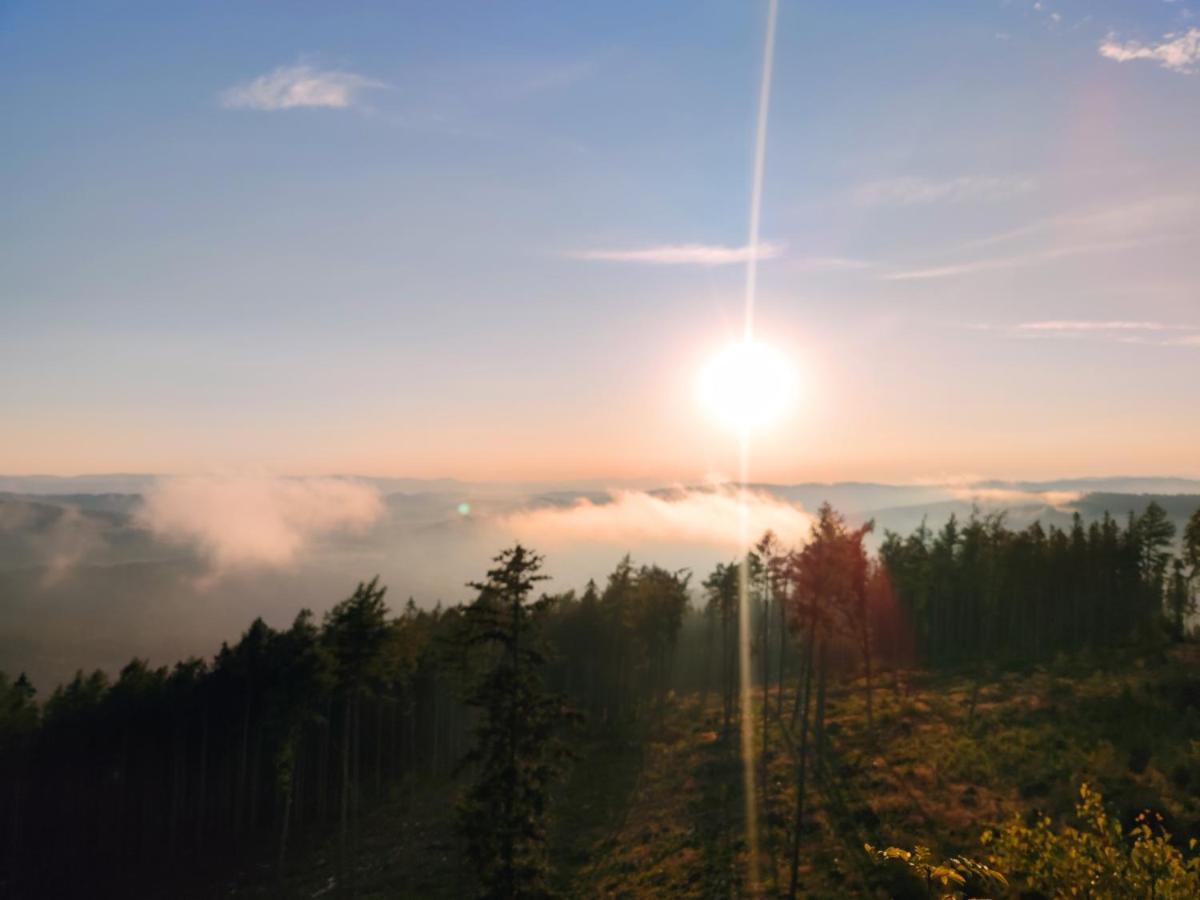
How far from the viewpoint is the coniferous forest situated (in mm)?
25281

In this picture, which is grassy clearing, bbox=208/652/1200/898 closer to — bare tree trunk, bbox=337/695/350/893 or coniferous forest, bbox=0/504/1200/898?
coniferous forest, bbox=0/504/1200/898

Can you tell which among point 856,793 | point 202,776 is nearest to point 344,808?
point 202,776

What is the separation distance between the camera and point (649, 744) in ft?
215

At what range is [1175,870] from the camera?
930 centimetres

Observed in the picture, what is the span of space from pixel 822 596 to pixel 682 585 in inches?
1410

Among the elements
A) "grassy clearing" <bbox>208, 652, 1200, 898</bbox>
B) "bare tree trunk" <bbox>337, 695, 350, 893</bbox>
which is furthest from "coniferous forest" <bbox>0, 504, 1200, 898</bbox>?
"bare tree trunk" <bbox>337, 695, 350, 893</bbox>

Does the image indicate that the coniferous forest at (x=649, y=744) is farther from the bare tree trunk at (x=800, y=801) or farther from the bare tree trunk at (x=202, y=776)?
the bare tree trunk at (x=800, y=801)

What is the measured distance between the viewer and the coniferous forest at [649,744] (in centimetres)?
2528

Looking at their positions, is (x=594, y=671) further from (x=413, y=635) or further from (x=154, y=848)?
(x=154, y=848)

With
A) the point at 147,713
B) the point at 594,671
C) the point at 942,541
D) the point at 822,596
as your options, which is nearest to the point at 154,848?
the point at 147,713

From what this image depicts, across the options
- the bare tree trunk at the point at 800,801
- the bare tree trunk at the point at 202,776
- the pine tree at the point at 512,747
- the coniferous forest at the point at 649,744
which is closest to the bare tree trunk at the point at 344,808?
the coniferous forest at the point at 649,744

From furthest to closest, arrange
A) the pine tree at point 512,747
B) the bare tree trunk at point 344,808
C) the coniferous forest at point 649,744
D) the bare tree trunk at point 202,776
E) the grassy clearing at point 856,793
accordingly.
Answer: the bare tree trunk at point 202,776, the bare tree trunk at point 344,808, the grassy clearing at point 856,793, the coniferous forest at point 649,744, the pine tree at point 512,747

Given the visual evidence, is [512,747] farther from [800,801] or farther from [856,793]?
[856,793]

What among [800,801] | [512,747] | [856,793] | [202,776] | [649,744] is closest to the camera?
[512,747]
